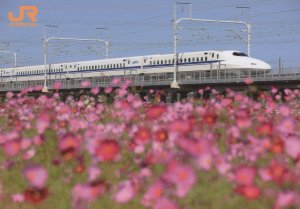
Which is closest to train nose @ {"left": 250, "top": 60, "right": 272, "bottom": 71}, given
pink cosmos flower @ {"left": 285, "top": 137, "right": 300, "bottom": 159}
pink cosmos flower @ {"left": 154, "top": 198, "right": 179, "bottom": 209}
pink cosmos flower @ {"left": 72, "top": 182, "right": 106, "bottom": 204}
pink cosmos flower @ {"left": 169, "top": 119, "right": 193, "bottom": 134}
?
pink cosmos flower @ {"left": 169, "top": 119, "right": 193, "bottom": 134}

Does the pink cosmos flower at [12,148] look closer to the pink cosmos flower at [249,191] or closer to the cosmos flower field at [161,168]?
the cosmos flower field at [161,168]

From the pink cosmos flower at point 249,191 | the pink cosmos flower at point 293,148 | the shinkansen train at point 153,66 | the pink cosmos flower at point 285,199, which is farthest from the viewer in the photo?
the shinkansen train at point 153,66

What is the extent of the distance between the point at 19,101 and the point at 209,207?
4552mm

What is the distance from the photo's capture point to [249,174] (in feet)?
8.05

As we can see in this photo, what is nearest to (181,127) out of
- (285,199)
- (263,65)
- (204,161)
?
(204,161)

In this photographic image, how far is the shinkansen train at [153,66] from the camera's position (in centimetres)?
4544

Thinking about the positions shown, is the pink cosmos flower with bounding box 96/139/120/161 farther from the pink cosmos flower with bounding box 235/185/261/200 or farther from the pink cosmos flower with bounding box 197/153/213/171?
the pink cosmos flower with bounding box 235/185/261/200

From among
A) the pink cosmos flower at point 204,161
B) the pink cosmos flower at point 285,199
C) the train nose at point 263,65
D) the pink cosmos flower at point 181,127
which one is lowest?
the pink cosmos flower at point 285,199

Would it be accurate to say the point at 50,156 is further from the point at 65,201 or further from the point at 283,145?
the point at 283,145

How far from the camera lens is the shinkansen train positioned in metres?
45.4

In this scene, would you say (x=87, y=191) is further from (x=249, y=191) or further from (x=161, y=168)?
(x=161, y=168)

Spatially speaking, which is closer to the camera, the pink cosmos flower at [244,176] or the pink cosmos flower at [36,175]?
the pink cosmos flower at [244,176]

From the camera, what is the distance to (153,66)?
53.7 meters

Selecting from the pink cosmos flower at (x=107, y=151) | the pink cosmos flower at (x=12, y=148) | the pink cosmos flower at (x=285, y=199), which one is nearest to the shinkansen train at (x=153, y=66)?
the pink cosmos flower at (x=12, y=148)
